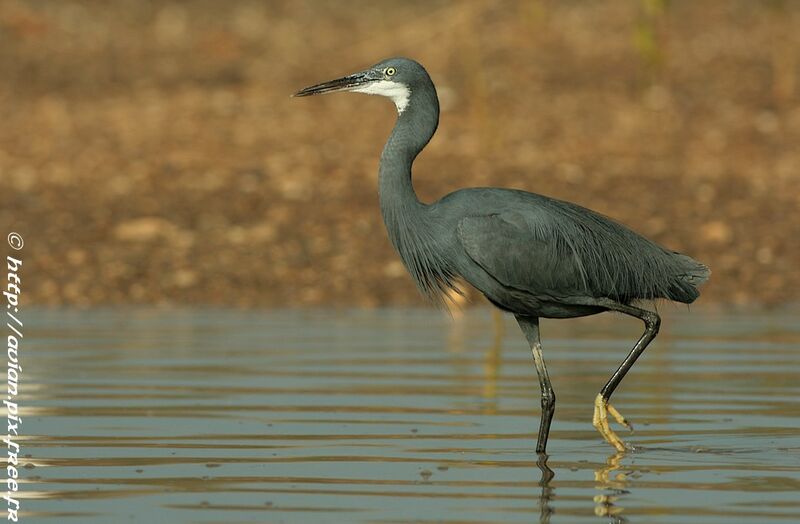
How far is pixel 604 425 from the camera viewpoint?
10500 mm

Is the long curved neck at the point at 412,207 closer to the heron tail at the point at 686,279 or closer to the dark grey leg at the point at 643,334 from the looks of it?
the dark grey leg at the point at 643,334

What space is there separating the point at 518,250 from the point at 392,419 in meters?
1.64

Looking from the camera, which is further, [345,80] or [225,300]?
[225,300]

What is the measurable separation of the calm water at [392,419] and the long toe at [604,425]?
3.0 inches

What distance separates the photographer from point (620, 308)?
11047 mm

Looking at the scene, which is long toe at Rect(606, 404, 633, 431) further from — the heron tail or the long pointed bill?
the long pointed bill

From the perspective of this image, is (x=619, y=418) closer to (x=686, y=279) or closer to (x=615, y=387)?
(x=615, y=387)

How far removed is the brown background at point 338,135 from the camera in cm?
2019

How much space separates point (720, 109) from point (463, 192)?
1638 centimetres

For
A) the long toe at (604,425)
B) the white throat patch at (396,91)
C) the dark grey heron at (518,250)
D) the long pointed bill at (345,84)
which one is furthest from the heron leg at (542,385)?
the long pointed bill at (345,84)

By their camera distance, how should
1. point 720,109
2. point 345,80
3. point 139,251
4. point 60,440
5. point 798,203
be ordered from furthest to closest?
point 720,109, point 798,203, point 139,251, point 345,80, point 60,440

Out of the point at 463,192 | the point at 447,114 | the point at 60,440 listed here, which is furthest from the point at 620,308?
the point at 447,114

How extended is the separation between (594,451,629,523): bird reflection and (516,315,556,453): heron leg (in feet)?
1.35

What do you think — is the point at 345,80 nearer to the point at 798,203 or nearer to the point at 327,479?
the point at 327,479
